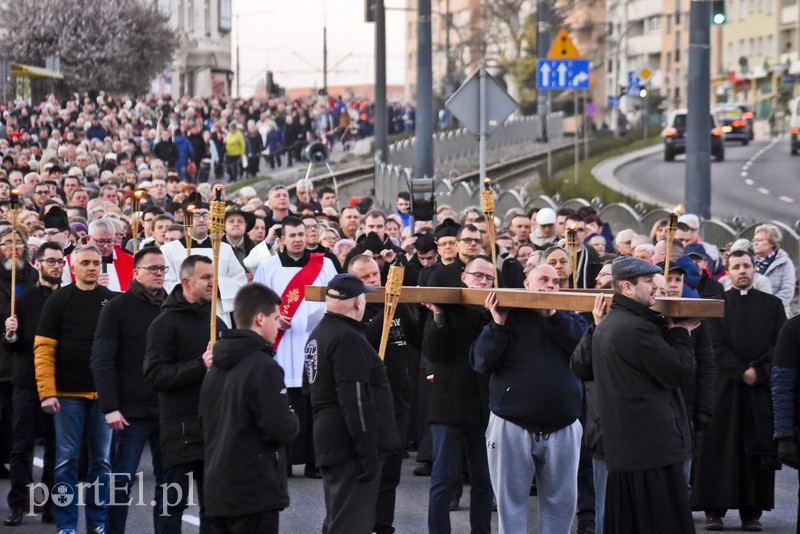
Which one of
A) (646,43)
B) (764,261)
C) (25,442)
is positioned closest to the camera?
(25,442)

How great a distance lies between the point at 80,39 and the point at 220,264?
160ft

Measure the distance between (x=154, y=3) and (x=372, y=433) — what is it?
59.8 meters

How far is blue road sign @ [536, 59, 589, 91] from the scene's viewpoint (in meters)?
31.7

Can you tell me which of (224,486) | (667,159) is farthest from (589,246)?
(667,159)

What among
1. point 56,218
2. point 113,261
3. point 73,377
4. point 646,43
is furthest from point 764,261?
point 646,43

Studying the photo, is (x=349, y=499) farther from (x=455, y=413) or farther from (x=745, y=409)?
(x=745, y=409)

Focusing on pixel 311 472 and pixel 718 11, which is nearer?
pixel 311 472

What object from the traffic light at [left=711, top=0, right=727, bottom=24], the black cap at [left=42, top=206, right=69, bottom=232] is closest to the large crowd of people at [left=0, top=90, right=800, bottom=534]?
the black cap at [left=42, top=206, right=69, bottom=232]

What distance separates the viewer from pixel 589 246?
45.6 ft

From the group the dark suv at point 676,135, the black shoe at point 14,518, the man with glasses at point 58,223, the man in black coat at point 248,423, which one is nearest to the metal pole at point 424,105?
the man with glasses at point 58,223

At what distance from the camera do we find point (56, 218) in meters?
17.4

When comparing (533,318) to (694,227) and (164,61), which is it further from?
(164,61)

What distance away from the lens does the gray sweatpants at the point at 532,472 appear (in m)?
9.41

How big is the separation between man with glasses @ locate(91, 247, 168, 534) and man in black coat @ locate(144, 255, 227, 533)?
576 millimetres
